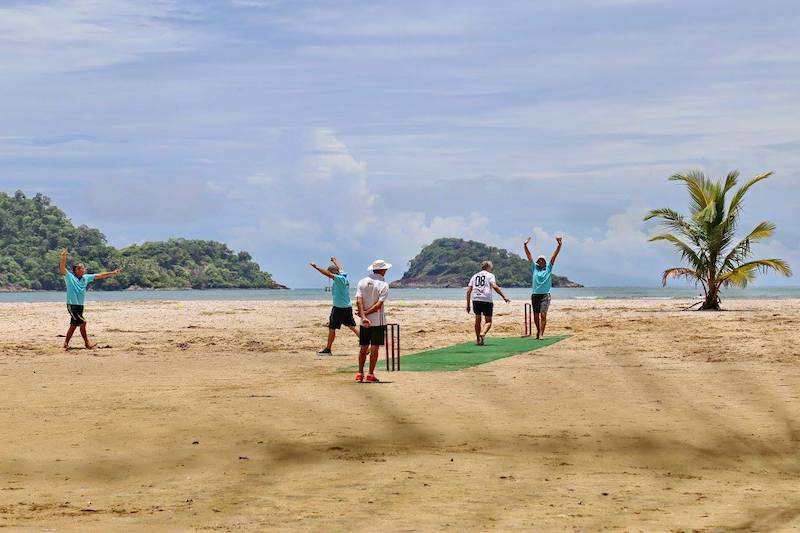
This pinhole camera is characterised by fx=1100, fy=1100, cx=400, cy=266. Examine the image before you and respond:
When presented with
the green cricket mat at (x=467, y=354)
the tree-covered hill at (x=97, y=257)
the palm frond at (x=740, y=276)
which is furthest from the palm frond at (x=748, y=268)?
the tree-covered hill at (x=97, y=257)

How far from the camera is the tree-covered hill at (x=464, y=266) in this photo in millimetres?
174875

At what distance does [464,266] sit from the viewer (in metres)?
188

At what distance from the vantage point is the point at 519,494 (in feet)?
26.4

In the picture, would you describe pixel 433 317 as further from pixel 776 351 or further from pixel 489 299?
pixel 776 351

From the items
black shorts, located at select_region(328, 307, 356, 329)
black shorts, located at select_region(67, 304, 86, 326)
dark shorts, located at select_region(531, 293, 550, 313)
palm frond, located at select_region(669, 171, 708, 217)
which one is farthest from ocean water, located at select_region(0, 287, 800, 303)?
black shorts, located at select_region(67, 304, 86, 326)

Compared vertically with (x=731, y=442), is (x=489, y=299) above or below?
above

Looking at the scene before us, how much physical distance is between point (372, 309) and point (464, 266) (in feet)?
571

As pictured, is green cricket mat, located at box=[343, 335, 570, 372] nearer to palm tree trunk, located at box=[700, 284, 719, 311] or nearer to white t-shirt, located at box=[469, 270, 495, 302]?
white t-shirt, located at box=[469, 270, 495, 302]

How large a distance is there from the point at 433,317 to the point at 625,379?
2178 cm

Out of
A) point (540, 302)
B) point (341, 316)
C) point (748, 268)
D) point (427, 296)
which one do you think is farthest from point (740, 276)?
point (427, 296)

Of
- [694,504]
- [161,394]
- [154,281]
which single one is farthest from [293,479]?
[154,281]

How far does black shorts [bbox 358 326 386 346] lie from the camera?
14.3 m

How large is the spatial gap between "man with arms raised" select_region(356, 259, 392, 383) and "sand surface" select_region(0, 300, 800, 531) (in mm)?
533

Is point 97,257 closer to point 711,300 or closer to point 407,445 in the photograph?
point 711,300
